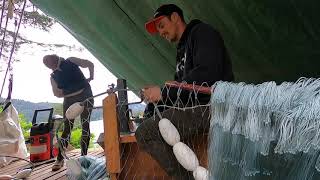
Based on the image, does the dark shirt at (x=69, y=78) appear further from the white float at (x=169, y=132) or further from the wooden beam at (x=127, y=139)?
the white float at (x=169, y=132)

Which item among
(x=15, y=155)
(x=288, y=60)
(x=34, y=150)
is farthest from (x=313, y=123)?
(x=15, y=155)

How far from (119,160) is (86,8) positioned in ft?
4.96

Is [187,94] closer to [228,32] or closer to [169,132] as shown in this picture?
[169,132]

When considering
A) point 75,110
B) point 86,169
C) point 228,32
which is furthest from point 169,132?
point 228,32

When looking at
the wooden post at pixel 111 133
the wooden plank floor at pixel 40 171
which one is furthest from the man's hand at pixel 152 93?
the wooden plank floor at pixel 40 171

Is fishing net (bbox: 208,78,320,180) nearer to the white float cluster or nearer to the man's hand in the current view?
the white float cluster

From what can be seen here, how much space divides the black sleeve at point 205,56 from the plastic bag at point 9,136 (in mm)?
2873

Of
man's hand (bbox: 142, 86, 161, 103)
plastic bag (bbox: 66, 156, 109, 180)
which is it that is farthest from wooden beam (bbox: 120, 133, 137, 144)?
plastic bag (bbox: 66, 156, 109, 180)

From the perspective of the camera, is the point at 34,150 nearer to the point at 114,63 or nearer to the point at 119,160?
the point at 114,63

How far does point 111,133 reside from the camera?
1380 mm

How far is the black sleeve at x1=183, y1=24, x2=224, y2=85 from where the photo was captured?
55.3 inches

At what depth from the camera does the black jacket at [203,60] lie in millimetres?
1402

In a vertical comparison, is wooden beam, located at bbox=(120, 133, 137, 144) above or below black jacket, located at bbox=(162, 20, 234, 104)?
below

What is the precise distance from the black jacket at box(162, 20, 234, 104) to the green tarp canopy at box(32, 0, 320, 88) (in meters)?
0.75
